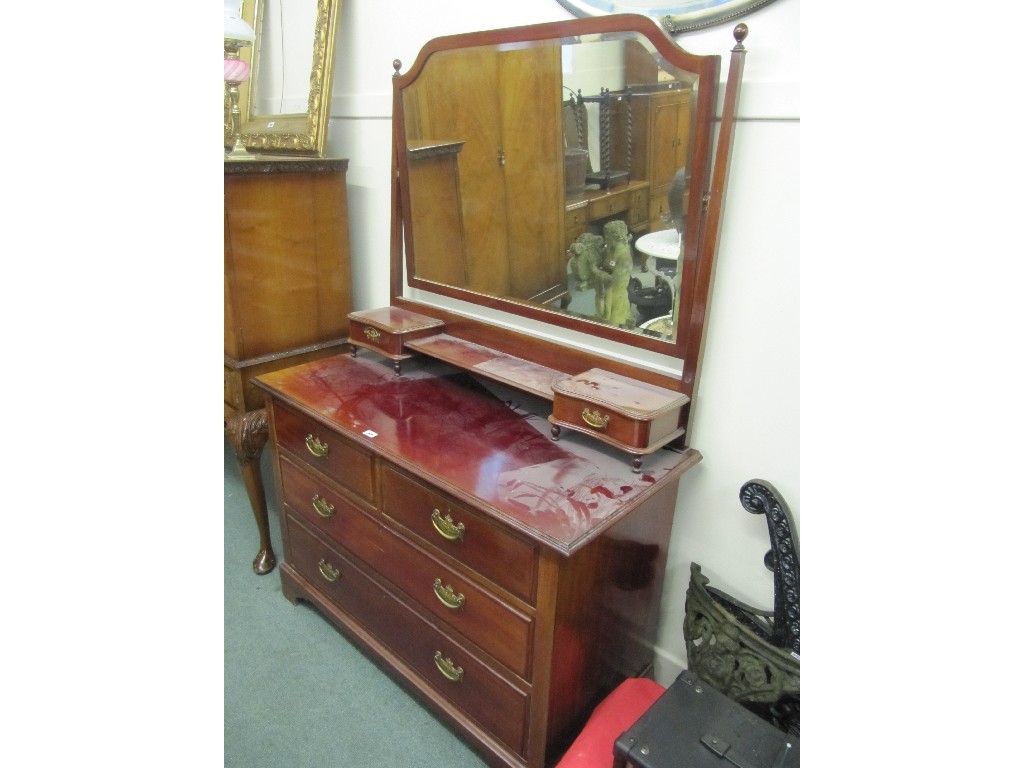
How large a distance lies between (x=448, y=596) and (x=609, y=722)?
446 millimetres

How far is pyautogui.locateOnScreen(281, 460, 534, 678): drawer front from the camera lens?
1354 mm

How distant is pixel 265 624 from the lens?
6.55 feet

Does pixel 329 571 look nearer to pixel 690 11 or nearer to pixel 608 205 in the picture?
pixel 608 205

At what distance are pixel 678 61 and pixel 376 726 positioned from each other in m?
1.72

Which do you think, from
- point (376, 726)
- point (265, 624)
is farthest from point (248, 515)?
point (376, 726)

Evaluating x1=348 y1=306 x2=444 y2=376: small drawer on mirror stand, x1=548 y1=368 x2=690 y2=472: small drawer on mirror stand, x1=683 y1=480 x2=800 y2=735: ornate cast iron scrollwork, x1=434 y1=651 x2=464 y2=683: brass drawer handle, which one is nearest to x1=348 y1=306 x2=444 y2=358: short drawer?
x1=348 y1=306 x2=444 y2=376: small drawer on mirror stand

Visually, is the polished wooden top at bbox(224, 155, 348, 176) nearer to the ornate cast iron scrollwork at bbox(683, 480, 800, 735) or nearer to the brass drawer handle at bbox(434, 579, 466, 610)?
the brass drawer handle at bbox(434, 579, 466, 610)

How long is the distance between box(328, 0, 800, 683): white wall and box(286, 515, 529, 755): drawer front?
521 millimetres

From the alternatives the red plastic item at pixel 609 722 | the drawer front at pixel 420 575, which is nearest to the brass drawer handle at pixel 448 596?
the drawer front at pixel 420 575

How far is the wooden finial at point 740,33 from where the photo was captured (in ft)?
3.87

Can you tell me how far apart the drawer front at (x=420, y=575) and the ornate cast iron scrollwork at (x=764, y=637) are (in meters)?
0.45

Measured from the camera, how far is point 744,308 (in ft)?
4.49

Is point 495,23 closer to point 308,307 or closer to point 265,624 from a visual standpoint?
point 308,307

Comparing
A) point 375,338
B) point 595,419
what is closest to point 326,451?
point 375,338
